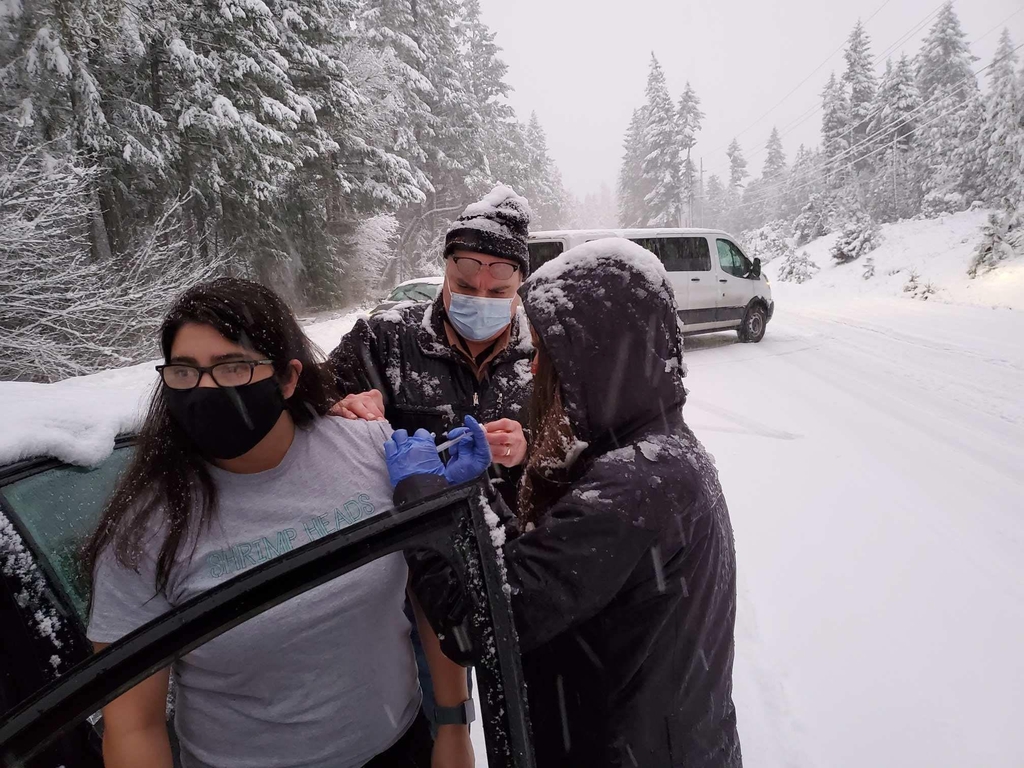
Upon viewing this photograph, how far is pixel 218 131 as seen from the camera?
11203mm

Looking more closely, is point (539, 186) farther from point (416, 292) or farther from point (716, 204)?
point (716, 204)

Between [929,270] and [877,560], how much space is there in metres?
21.1

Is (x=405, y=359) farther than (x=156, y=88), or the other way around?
(x=156, y=88)

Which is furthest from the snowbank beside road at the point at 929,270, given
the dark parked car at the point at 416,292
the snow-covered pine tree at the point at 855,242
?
the dark parked car at the point at 416,292

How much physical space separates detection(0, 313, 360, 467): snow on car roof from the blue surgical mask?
119 cm

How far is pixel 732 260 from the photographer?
34.7 ft

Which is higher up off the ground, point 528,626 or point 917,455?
point 528,626

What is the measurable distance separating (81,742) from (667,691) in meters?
1.47

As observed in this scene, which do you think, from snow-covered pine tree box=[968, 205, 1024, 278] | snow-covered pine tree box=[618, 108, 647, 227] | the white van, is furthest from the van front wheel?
snow-covered pine tree box=[618, 108, 647, 227]

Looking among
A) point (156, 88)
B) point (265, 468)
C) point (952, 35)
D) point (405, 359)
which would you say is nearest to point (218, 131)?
point (156, 88)

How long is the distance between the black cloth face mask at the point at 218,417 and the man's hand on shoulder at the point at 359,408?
1.00 feet

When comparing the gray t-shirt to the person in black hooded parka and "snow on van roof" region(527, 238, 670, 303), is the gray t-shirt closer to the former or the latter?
the person in black hooded parka

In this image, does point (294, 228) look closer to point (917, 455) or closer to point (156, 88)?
point (156, 88)

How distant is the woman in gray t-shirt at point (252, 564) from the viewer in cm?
117
